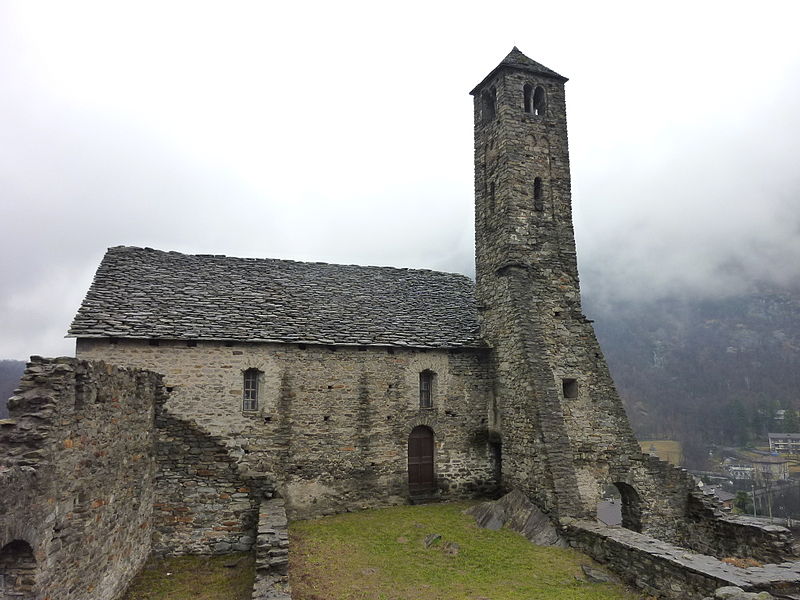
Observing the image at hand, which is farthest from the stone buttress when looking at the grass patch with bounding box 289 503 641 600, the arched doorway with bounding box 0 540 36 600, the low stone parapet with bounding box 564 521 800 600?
the arched doorway with bounding box 0 540 36 600

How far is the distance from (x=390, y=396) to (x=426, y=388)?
1.60 meters

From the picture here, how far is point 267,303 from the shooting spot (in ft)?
60.8

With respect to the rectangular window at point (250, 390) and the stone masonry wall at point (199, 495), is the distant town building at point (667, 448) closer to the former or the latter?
the rectangular window at point (250, 390)

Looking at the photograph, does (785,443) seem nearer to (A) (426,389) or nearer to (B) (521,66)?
(A) (426,389)

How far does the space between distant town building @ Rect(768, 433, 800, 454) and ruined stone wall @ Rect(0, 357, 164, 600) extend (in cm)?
8553

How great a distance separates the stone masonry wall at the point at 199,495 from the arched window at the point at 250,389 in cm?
145

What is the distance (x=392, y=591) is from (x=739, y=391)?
107 metres

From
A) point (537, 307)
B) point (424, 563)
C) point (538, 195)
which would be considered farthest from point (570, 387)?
point (424, 563)

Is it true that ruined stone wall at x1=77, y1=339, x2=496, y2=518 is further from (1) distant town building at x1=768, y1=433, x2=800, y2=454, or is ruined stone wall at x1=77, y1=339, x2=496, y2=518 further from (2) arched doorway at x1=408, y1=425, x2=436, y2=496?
(1) distant town building at x1=768, y1=433, x2=800, y2=454

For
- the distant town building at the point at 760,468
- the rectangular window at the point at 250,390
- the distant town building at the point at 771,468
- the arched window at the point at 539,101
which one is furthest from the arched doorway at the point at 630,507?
the distant town building at the point at 771,468

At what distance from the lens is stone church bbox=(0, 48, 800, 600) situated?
13.5 metres

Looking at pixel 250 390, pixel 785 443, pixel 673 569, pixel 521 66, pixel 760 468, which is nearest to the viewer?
pixel 673 569

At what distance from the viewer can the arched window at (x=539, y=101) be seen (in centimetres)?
1997

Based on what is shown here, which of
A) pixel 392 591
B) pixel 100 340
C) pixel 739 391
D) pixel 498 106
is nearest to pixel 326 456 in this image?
pixel 392 591
